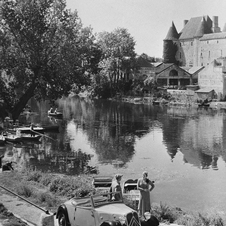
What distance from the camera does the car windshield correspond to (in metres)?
11.4

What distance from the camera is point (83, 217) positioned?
11.5m

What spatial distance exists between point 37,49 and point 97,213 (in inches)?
1158

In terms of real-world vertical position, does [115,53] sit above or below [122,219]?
above

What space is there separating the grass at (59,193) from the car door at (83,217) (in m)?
3.14

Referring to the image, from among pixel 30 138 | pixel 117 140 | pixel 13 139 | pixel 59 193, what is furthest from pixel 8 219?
pixel 117 140

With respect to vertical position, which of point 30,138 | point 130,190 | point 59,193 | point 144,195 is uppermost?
point 144,195

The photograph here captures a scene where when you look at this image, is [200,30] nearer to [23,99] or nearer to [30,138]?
[23,99]

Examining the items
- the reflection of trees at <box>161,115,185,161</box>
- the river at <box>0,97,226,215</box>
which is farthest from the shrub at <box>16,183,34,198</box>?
the reflection of trees at <box>161,115,185,161</box>

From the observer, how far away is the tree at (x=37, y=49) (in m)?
Answer: 38.0

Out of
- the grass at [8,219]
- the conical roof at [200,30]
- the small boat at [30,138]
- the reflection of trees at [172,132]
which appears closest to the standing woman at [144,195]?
the grass at [8,219]

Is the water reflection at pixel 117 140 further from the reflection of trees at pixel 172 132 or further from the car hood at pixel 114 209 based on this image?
the car hood at pixel 114 209

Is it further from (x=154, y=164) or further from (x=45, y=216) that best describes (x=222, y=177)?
(x=45, y=216)

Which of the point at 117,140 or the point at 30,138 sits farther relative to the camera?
the point at 117,140

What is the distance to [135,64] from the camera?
9381 cm
